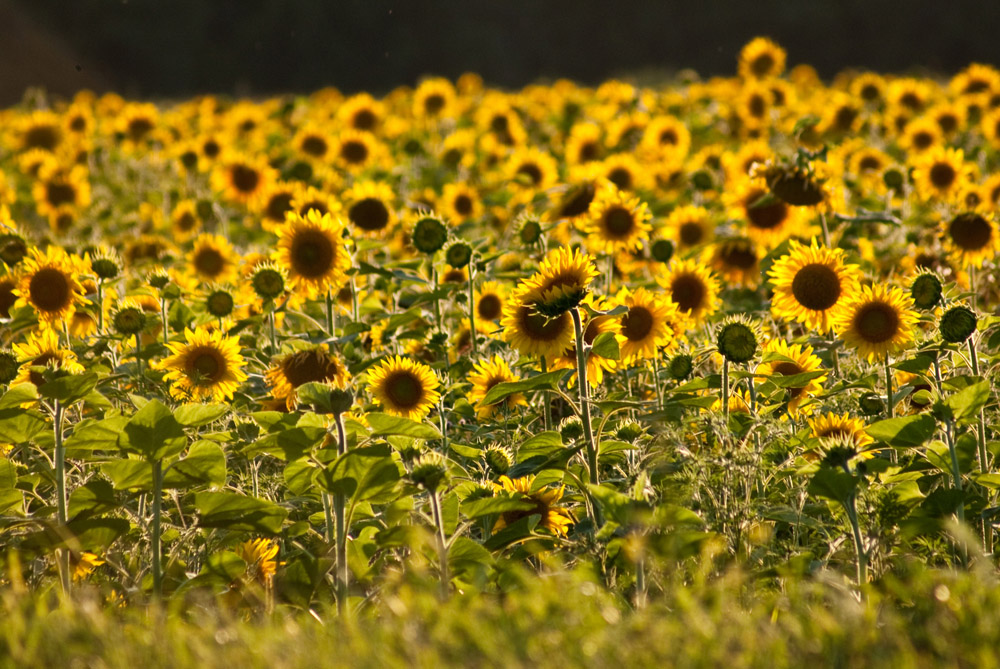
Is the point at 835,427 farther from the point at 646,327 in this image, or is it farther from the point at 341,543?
the point at 341,543

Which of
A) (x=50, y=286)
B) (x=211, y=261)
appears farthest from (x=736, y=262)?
(x=50, y=286)

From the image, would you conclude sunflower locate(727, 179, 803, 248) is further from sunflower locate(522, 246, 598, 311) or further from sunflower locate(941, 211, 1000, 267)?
sunflower locate(522, 246, 598, 311)

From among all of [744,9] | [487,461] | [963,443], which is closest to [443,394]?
[487,461]

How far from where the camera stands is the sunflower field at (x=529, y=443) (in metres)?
1.78

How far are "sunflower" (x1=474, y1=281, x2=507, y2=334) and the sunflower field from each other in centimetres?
2

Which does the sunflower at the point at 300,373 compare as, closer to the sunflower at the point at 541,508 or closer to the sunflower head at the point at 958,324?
the sunflower at the point at 541,508

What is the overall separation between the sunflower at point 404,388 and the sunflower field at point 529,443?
1 cm

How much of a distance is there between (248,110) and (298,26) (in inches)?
689

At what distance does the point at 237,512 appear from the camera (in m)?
2.45

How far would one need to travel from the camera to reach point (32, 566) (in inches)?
104

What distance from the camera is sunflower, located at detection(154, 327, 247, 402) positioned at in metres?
3.43

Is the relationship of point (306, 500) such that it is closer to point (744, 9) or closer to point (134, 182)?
point (134, 182)

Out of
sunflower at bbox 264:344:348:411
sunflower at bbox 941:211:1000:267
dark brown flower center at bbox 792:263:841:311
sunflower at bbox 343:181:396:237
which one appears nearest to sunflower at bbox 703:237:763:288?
sunflower at bbox 941:211:1000:267

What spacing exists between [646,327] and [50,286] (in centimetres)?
203
